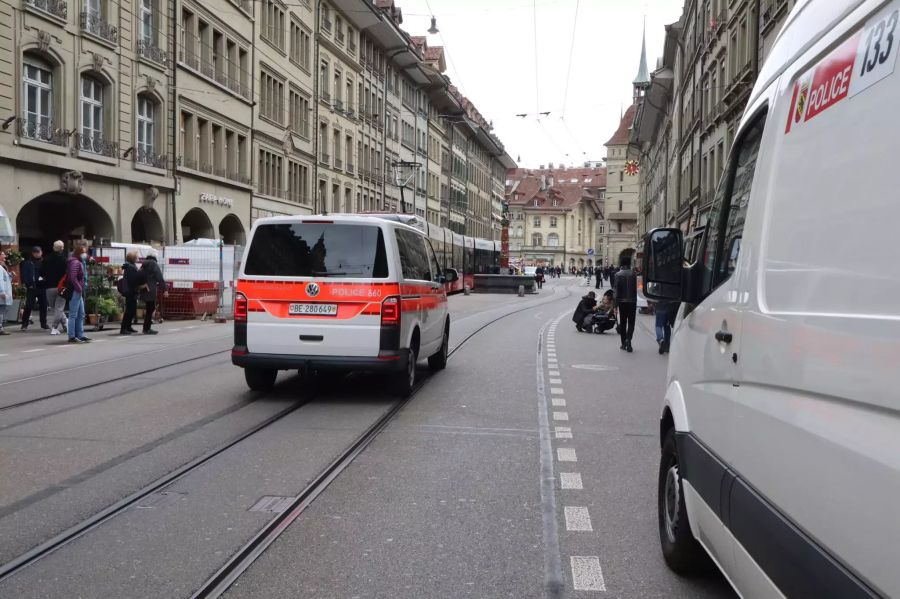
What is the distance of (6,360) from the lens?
567 inches

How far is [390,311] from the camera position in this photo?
10133 mm

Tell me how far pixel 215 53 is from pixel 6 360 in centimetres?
2698

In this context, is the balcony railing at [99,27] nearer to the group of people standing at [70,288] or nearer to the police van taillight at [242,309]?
the group of people standing at [70,288]

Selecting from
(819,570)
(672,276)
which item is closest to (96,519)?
(672,276)

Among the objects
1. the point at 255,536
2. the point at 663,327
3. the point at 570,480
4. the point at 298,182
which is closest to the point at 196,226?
the point at 298,182

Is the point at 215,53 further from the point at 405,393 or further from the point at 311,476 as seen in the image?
the point at 311,476

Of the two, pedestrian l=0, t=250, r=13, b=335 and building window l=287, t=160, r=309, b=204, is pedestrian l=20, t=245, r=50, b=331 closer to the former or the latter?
pedestrian l=0, t=250, r=13, b=335

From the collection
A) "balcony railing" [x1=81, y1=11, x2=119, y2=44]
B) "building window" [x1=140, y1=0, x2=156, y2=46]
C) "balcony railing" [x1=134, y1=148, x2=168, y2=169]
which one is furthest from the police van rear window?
"building window" [x1=140, y1=0, x2=156, y2=46]

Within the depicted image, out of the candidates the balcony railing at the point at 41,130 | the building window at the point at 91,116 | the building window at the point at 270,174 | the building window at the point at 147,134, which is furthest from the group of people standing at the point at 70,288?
the building window at the point at 270,174

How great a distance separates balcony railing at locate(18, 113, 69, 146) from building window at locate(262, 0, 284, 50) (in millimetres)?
17743

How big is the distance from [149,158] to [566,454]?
28522 millimetres

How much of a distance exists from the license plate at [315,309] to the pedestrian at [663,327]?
9.87 metres

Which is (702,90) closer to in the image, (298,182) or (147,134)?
(298,182)

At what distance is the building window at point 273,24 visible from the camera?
44.0 meters
